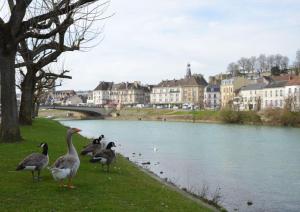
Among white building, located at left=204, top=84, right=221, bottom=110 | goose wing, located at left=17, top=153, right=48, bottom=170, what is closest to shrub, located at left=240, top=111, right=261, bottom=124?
white building, located at left=204, top=84, right=221, bottom=110

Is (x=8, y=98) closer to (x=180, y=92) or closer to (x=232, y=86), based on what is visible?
(x=232, y=86)

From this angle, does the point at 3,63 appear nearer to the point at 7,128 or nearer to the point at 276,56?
the point at 7,128

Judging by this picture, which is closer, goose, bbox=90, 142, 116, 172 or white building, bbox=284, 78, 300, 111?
goose, bbox=90, 142, 116, 172

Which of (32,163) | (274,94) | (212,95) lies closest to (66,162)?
(32,163)

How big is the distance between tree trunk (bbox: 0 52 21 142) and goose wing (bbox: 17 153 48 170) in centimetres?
829

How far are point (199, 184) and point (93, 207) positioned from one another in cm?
1160

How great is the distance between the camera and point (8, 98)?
19828 mm

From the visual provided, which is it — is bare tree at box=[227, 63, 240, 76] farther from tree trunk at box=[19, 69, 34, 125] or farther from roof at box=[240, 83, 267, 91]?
tree trunk at box=[19, 69, 34, 125]

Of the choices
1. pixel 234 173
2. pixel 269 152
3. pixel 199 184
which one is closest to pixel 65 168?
pixel 199 184

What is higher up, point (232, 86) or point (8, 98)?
point (232, 86)

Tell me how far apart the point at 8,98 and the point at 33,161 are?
8.63 m

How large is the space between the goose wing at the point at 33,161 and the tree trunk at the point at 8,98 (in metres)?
8.29

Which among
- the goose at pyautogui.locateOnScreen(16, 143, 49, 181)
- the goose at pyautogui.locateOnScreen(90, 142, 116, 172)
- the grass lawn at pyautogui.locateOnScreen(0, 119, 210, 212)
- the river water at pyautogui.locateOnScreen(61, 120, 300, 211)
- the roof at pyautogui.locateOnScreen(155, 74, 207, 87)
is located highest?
the roof at pyautogui.locateOnScreen(155, 74, 207, 87)

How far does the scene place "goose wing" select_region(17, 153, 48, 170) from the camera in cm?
1179
